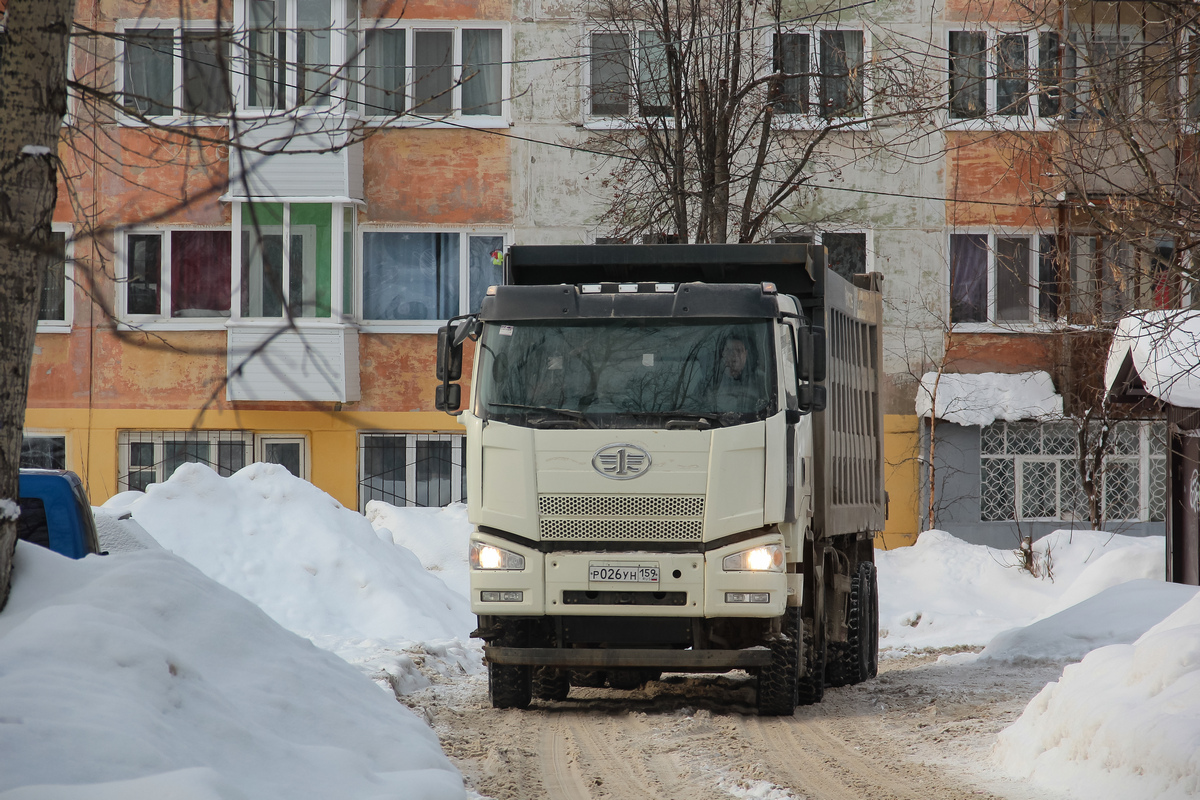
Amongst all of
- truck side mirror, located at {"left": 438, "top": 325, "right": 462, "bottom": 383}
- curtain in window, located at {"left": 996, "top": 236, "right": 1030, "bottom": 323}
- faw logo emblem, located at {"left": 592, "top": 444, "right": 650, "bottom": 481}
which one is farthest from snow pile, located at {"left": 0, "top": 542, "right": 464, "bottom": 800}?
curtain in window, located at {"left": 996, "top": 236, "right": 1030, "bottom": 323}

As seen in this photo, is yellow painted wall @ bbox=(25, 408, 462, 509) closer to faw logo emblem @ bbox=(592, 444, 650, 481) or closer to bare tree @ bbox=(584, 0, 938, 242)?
bare tree @ bbox=(584, 0, 938, 242)

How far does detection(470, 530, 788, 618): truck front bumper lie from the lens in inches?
367

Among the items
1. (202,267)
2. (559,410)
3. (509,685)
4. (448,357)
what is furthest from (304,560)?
(202,267)

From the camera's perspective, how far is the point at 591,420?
378 inches

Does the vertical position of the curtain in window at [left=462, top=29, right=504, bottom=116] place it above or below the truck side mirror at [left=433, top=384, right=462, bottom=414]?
above

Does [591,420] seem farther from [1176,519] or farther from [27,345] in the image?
[1176,519]

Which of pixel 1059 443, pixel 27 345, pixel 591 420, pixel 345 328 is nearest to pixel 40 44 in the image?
pixel 27 345

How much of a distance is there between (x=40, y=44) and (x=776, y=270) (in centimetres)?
658

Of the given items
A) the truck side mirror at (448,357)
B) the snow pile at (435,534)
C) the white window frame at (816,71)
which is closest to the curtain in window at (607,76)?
the white window frame at (816,71)

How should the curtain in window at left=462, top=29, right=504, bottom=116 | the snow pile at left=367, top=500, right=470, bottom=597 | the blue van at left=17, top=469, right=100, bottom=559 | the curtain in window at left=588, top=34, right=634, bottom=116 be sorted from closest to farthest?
the blue van at left=17, top=469, right=100, bottom=559 < the snow pile at left=367, top=500, right=470, bottom=597 < the curtain in window at left=588, top=34, right=634, bottom=116 < the curtain in window at left=462, top=29, right=504, bottom=116

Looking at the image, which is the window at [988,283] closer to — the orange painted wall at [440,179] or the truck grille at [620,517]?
the orange painted wall at [440,179]

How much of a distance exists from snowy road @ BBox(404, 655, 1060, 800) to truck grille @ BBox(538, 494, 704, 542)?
4.43 feet

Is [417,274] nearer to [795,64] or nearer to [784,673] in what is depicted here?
[795,64]

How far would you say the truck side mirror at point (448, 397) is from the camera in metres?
10.2
